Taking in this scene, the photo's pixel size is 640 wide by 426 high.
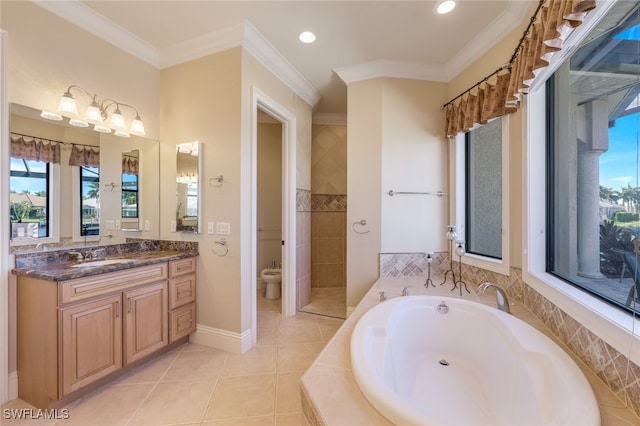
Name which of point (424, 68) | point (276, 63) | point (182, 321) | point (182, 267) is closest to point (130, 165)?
point (182, 267)

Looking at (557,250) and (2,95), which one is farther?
(557,250)

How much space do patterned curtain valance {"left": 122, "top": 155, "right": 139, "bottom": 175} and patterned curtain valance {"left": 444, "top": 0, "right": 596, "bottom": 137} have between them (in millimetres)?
2931

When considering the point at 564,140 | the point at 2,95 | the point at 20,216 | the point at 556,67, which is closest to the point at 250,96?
the point at 2,95

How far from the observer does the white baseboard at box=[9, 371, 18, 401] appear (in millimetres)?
1554

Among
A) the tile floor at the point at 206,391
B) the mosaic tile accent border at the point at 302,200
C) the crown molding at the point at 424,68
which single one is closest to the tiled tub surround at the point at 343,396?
the tile floor at the point at 206,391

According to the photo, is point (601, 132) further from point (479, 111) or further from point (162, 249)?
point (162, 249)

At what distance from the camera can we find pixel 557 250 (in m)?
1.68

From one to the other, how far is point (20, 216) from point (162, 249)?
922mm

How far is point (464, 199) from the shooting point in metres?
2.51

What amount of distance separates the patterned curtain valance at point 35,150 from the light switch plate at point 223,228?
1.18 m

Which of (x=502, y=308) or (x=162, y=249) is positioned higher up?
(x=162, y=249)

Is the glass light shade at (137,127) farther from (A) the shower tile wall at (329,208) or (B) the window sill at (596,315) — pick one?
(B) the window sill at (596,315)

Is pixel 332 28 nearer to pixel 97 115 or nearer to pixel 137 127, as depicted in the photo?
pixel 137 127

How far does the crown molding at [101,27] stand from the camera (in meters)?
1.75
